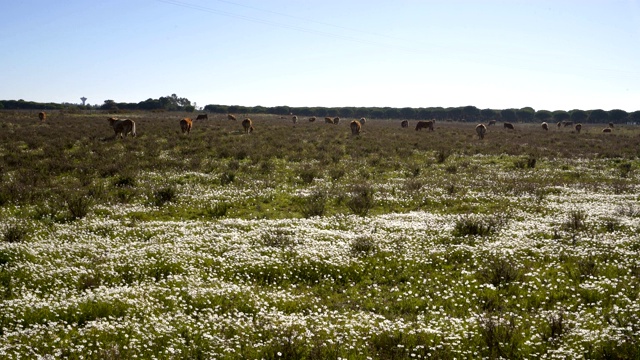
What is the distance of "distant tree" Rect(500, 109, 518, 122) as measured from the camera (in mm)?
168250

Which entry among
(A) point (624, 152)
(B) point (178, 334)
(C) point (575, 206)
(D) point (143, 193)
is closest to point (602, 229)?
(C) point (575, 206)

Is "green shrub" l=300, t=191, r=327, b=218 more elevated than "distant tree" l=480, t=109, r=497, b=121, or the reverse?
"distant tree" l=480, t=109, r=497, b=121

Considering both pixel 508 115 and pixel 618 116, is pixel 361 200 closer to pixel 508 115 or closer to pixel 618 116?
pixel 508 115

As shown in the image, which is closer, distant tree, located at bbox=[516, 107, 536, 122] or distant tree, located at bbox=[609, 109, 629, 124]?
distant tree, located at bbox=[609, 109, 629, 124]

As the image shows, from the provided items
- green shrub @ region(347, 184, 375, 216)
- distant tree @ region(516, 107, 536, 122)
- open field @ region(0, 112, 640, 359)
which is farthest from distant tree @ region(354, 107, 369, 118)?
green shrub @ region(347, 184, 375, 216)

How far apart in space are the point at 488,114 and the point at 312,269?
17609 centimetres

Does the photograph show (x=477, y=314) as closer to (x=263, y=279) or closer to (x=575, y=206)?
(x=263, y=279)

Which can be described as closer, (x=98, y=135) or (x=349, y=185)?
(x=349, y=185)

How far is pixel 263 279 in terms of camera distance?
9938mm

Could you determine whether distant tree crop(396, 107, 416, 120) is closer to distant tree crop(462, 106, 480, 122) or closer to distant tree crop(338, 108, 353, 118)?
distant tree crop(462, 106, 480, 122)

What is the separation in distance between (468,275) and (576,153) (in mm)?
32812

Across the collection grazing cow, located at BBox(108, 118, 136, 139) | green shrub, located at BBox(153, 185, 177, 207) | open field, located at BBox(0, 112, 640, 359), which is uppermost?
grazing cow, located at BBox(108, 118, 136, 139)

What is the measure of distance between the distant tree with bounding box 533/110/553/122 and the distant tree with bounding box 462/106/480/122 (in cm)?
2091

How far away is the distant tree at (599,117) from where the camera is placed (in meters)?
158
